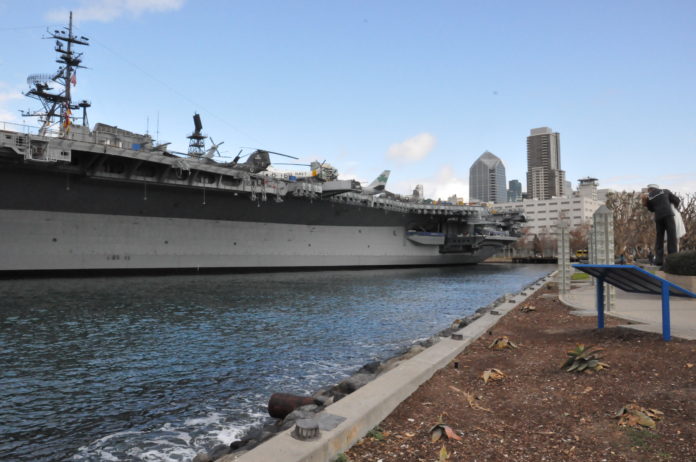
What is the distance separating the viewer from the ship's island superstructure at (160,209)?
23312 mm

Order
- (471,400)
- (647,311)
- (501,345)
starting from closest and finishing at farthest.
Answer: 1. (471,400)
2. (501,345)
3. (647,311)

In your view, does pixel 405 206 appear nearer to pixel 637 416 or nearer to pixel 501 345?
pixel 501 345

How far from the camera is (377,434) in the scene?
142 inches

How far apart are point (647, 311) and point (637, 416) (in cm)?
768

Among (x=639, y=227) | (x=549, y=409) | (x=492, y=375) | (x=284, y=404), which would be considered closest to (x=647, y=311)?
(x=492, y=375)

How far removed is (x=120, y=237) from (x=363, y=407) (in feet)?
91.1

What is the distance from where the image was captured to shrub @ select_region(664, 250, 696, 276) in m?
13.4

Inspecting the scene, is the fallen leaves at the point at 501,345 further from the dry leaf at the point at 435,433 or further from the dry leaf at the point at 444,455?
the dry leaf at the point at 444,455

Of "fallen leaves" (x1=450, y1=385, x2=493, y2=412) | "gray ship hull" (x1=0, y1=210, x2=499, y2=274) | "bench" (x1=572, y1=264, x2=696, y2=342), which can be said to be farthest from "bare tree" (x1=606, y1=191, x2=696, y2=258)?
"fallen leaves" (x1=450, y1=385, x2=493, y2=412)

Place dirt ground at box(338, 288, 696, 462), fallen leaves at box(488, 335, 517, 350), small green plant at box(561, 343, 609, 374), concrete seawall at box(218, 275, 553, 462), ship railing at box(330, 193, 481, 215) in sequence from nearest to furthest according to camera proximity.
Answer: concrete seawall at box(218, 275, 553, 462)
dirt ground at box(338, 288, 696, 462)
small green plant at box(561, 343, 609, 374)
fallen leaves at box(488, 335, 517, 350)
ship railing at box(330, 193, 481, 215)

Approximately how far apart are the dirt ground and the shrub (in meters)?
8.97

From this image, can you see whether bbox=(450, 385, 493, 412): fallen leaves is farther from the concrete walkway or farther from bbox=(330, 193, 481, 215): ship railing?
bbox=(330, 193, 481, 215): ship railing

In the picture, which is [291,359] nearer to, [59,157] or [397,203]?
[59,157]

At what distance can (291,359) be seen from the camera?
7.96 m
